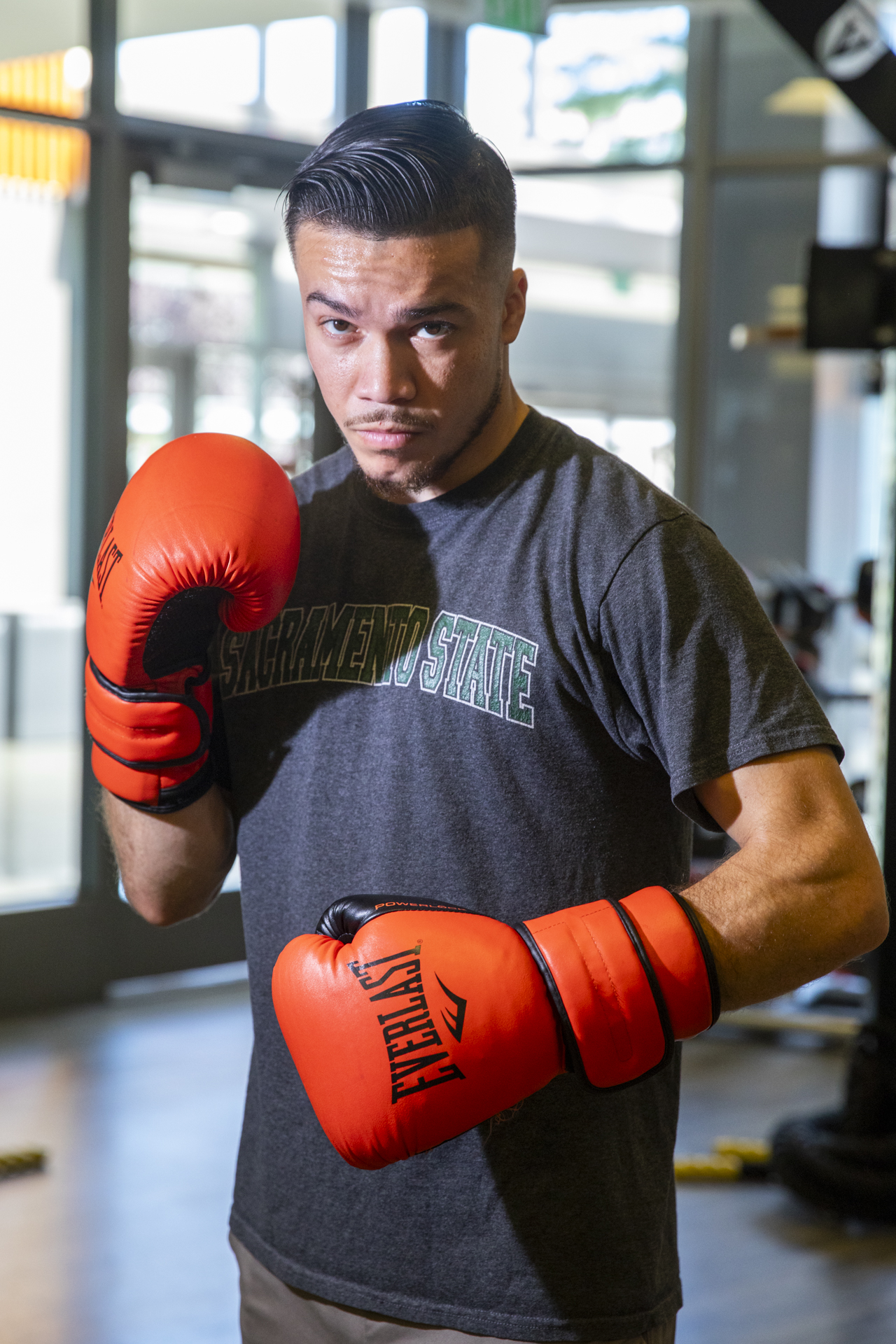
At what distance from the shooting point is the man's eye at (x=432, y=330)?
1.04 metres

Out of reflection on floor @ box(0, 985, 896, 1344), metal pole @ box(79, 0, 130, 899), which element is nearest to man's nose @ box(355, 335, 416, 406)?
reflection on floor @ box(0, 985, 896, 1344)

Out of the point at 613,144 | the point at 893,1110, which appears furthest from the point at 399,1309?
the point at 613,144

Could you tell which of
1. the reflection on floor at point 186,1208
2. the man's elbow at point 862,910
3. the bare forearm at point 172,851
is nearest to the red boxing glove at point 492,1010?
the man's elbow at point 862,910

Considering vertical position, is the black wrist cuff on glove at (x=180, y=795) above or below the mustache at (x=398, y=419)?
below

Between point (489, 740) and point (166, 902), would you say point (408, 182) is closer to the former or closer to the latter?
point (489, 740)

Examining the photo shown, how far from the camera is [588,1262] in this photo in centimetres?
104

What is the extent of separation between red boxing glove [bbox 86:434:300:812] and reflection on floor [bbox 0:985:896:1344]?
1.48 meters

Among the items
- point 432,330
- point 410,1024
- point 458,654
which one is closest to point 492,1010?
point 410,1024

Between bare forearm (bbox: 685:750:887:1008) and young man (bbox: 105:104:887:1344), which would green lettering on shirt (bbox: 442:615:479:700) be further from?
bare forearm (bbox: 685:750:887:1008)

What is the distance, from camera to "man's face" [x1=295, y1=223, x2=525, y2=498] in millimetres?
1021

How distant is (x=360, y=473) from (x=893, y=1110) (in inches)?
86.8

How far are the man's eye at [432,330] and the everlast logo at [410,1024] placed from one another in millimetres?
461

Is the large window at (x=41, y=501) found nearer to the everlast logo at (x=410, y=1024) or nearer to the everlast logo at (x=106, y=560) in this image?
the everlast logo at (x=106, y=560)

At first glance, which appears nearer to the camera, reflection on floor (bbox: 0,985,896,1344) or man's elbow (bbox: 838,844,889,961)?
man's elbow (bbox: 838,844,889,961)
